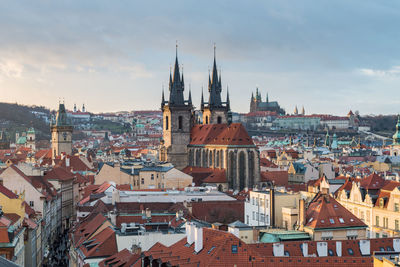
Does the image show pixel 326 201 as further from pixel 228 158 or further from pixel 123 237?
pixel 228 158

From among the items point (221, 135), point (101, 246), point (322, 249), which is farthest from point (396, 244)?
point (221, 135)

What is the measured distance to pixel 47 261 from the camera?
67812mm

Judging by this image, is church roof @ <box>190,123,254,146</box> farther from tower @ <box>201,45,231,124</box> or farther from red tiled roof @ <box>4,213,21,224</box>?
red tiled roof @ <box>4,213,21,224</box>

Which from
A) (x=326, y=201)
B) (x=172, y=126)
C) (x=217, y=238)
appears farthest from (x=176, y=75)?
(x=217, y=238)

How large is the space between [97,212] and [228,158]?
53680mm

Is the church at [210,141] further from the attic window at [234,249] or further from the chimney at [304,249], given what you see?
the attic window at [234,249]

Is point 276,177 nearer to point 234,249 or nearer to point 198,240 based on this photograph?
point 198,240

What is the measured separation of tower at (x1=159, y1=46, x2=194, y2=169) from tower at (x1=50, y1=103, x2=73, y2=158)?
123 ft

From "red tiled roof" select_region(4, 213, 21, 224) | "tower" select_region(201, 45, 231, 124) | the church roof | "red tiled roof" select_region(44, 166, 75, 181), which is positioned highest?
"tower" select_region(201, 45, 231, 124)

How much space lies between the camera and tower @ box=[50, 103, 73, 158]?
6181 inches

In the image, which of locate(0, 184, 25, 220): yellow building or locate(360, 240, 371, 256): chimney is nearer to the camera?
locate(360, 240, 371, 256): chimney

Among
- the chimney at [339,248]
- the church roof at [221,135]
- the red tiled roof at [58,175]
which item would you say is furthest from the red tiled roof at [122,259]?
the church roof at [221,135]

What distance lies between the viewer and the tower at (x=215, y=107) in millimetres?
137875

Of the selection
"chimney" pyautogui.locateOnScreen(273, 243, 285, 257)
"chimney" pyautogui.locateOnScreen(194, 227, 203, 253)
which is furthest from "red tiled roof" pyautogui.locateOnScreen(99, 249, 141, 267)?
"chimney" pyautogui.locateOnScreen(273, 243, 285, 257)
